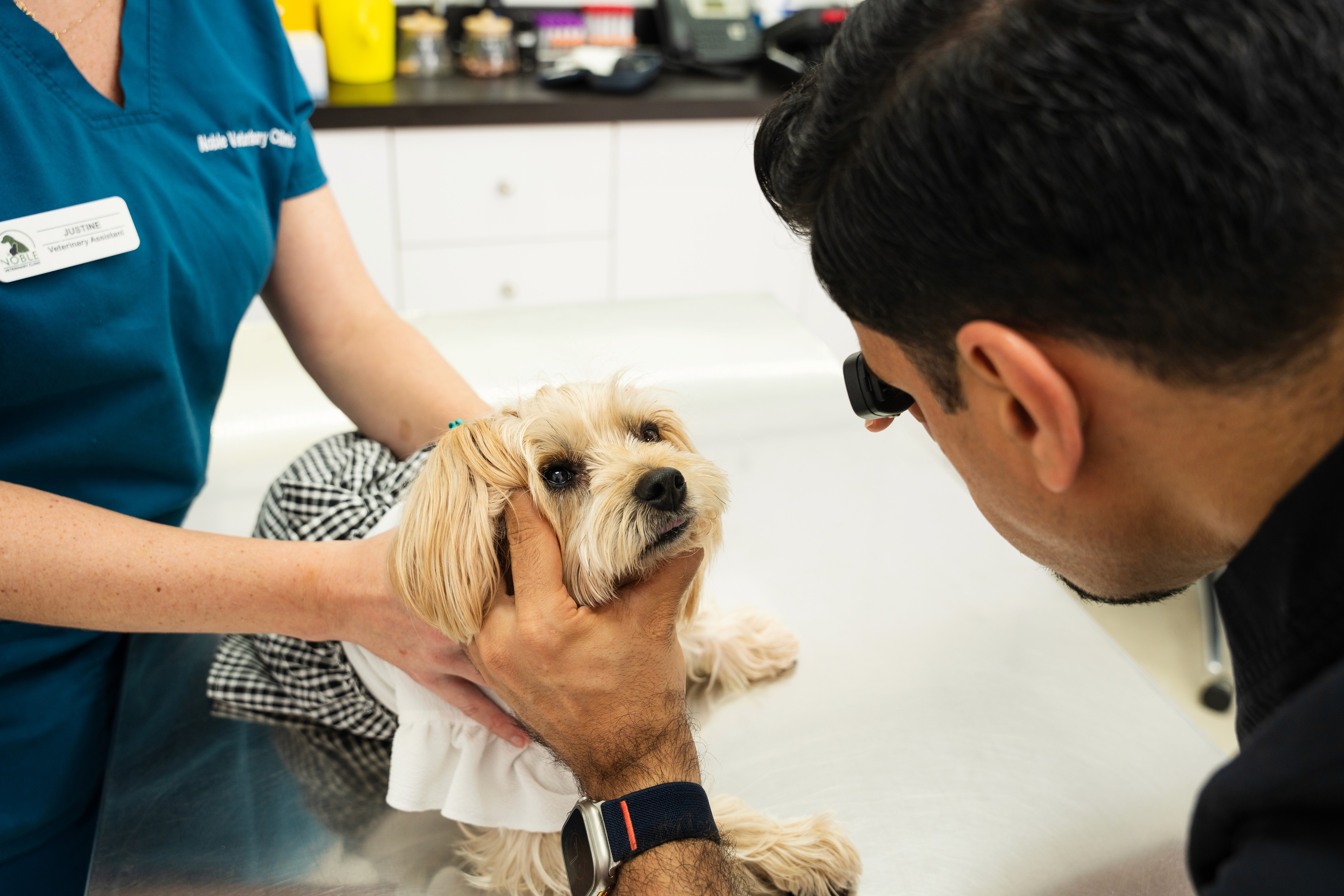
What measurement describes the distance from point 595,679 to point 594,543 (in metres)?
0.18

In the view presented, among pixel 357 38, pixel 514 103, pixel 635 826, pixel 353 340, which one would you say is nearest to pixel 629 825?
pixel 635 826

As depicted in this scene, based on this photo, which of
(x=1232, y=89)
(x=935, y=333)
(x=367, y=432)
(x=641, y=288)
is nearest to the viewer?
(x=1232, y=89)

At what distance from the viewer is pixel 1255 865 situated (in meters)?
0.53

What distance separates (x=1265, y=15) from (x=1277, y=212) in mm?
107

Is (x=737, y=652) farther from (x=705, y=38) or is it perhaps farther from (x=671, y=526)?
(x=705, y=38)

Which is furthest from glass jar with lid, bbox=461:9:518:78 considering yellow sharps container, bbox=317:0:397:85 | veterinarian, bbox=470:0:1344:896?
veterinarian, bbox=470:0:1344:896

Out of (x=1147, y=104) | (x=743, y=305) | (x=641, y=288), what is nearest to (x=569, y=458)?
(x=1147, y=104)

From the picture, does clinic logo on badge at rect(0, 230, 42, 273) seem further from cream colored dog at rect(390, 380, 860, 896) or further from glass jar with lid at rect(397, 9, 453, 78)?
glass jar with lid at rect(397, 9, 453, 78)

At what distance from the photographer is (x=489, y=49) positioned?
118 inches

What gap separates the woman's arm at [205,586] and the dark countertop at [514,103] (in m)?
1.94

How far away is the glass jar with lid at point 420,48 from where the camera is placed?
3.00 meters

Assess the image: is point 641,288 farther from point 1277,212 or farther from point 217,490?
point 1277,212

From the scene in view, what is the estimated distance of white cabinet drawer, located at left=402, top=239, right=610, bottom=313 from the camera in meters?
2.97

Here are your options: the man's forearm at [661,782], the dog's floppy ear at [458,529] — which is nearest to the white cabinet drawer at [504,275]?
the dog's floppy ear at [458,529]
